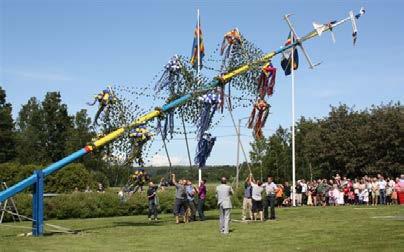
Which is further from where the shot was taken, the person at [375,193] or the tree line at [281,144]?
the tree line at [281,144]

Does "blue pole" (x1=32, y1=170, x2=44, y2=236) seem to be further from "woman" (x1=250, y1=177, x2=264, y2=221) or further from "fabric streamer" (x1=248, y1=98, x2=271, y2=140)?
"fabric streamer" (x1=248, y1=98, x2=271, y2=140)

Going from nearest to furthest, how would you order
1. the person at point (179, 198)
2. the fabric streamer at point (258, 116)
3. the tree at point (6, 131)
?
1. the person at point (179, 198)
2. the fabric streamer at point (258, 116)
3. the tree at point (6, 131)

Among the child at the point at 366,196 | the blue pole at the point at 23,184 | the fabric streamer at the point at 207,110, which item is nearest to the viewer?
the blue pole at the point at 23,184

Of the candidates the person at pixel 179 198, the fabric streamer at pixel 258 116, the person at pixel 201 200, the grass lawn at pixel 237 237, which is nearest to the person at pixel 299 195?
the person at pixel 201 200

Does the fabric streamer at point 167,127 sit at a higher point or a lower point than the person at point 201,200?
higher

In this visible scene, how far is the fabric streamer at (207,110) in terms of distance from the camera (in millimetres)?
22781

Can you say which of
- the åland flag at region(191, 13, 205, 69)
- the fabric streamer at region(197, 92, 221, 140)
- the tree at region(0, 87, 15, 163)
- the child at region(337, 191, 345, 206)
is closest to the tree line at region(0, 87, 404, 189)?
the tree at region(0, 87, 15, 163)

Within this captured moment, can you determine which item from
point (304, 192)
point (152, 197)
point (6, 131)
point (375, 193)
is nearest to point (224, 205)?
point (152, 197)

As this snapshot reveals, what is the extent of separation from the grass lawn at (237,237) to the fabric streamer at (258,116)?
4.22m

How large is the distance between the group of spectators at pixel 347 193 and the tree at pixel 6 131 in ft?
140

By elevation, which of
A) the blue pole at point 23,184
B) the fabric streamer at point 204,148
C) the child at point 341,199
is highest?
the fabric streamer at point 204,148

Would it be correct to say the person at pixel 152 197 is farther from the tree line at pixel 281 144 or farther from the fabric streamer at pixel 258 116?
the fabric streamer at pixel 258 116

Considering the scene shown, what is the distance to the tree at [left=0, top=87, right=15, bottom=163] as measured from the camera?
226 feet

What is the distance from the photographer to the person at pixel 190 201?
80.2 feet
